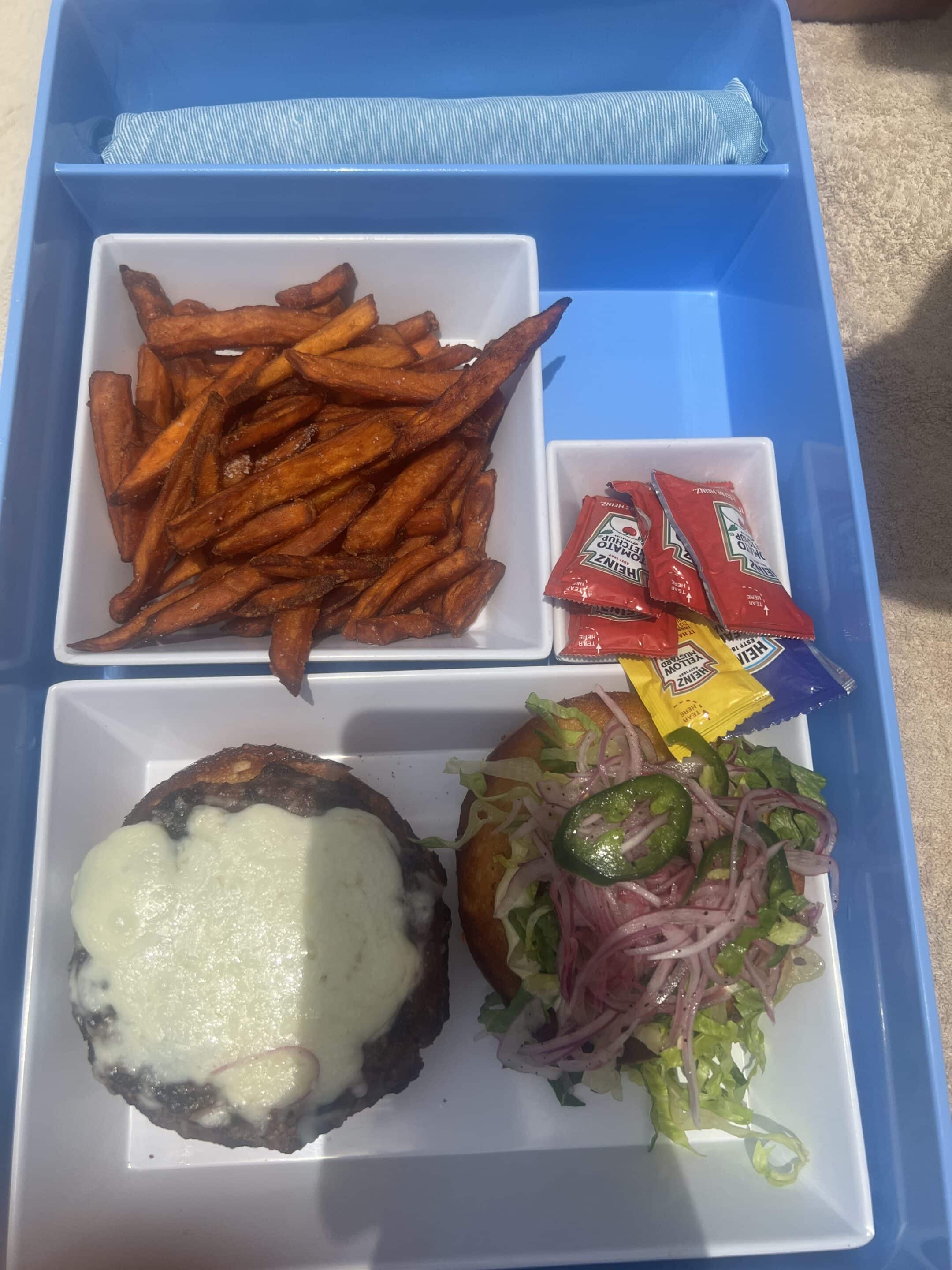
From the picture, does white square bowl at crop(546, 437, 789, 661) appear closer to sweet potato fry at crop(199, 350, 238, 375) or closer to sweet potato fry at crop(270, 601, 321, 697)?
sweet potato fry at crop(270, 601, 321, 697)

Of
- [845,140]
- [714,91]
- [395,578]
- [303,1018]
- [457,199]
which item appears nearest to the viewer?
[303,1018]

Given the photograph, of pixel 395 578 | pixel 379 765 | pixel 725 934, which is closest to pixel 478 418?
pixel 395 578

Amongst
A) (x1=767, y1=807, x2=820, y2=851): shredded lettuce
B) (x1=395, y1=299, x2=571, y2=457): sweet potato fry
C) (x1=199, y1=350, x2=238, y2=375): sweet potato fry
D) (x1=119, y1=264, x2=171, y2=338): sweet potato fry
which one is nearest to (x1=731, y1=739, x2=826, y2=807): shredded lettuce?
(x1=767, y1=807, x2=820, y2=851): shredded lettuce

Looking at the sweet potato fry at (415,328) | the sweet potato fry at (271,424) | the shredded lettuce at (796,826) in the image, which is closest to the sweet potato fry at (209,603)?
the sweet potato fry at (271,424)

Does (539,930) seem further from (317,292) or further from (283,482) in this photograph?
(317,292)

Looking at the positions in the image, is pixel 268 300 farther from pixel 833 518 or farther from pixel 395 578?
pixel 833 518

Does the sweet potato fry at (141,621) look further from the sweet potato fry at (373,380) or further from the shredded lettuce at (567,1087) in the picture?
the shredded lettuce at (567,1087)

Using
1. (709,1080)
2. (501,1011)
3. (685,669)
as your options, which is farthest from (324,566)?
(709,1080)
